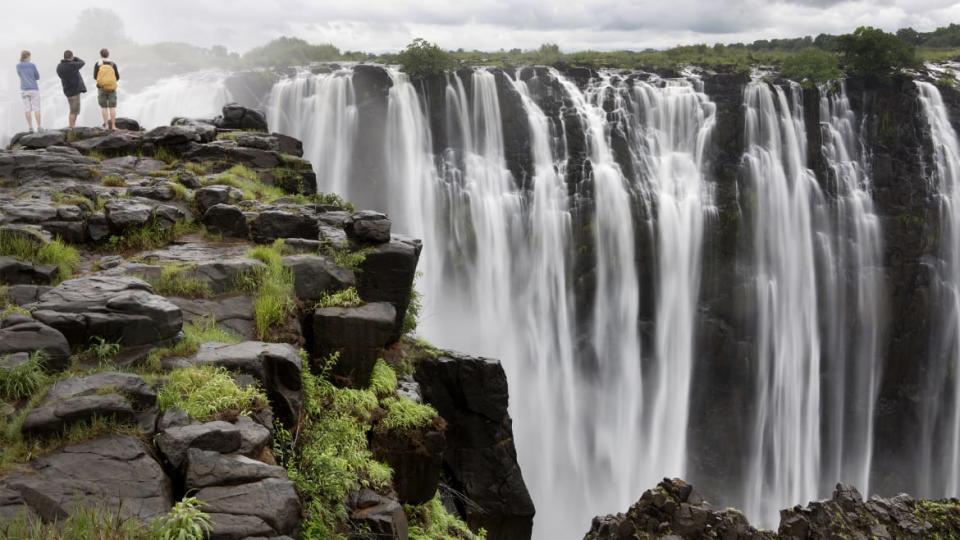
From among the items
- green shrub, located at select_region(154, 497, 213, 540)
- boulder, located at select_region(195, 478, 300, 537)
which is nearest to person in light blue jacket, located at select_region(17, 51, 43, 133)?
boulder, located at select_region(195, 478, 300, 537)

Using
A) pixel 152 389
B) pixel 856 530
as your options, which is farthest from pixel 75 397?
pixel 856 530

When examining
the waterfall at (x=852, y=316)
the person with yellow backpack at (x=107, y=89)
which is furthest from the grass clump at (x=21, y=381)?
the waterfall at (x=852, y=316)

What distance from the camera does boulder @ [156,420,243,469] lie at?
582 centimetres

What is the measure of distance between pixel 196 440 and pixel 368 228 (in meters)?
6.37

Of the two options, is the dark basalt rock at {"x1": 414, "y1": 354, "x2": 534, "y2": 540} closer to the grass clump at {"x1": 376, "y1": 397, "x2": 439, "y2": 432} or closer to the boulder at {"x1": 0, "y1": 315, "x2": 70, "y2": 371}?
the grass clump at {"x1": 376, "y1": 397, "x2": 439, "y2": 432}

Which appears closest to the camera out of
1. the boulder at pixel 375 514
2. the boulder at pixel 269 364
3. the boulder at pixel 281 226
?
the boulder at pixel 375 514

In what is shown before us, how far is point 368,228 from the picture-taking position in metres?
11.9

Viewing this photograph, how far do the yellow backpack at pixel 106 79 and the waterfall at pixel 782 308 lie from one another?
2339 centimetres

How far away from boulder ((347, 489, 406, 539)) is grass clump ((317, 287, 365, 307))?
3096 millimetres

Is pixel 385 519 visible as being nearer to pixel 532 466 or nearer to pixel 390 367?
pixel 390 367

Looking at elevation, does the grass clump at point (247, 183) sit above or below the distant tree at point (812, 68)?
below

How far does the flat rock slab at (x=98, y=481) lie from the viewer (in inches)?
201

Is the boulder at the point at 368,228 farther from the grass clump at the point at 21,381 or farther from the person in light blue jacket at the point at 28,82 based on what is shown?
the person in light blue jacket at the point at 28,82

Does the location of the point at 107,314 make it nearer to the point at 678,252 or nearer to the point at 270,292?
the point at 270,292
